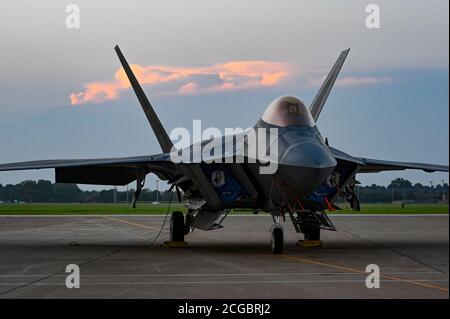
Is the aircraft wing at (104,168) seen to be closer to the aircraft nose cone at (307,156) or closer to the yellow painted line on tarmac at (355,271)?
the aircraft nose cone at (307,156)

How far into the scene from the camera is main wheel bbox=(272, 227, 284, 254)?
51.0 ft

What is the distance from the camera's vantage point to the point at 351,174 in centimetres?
1666

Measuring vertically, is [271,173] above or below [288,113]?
below

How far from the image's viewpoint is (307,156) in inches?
555

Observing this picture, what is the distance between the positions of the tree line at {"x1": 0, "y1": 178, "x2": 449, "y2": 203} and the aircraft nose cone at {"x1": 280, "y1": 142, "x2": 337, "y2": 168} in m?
1.22

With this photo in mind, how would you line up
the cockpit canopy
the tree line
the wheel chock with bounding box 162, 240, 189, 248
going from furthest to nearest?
the wheel chock with bounding box 162, 240, 189, 248
the cockpit canopy
the tree line

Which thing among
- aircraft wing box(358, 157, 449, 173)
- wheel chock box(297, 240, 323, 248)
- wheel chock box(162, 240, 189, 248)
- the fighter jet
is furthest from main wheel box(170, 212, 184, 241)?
aircraft wing box(358, 157, 449, 173)

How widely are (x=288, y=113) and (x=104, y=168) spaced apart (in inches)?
262

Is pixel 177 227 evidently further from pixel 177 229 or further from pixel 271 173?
pixel 271 173

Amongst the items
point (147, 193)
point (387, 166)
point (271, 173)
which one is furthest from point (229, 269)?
point (147, 193)

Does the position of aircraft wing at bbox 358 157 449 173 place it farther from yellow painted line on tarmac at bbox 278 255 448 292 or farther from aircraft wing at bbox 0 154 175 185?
aircraft wing at bbox 0 154 175 185
